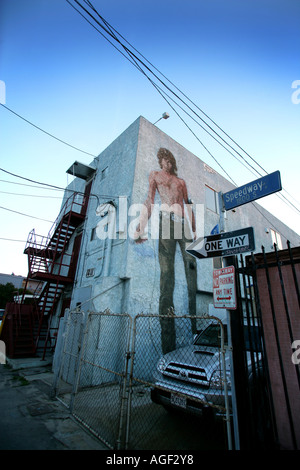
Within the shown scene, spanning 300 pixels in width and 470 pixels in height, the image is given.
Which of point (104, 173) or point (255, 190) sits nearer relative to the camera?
point (255, 190)

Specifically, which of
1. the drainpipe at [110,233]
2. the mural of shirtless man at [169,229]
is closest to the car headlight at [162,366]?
the mural of shirtless man at [169,229]

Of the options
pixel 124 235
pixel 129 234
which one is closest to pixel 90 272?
pixel 124 235

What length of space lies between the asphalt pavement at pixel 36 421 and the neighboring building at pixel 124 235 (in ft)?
7.82

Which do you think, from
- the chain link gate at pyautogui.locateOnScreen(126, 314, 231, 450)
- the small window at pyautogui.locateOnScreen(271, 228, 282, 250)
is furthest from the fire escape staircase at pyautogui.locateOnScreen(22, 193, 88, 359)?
the small window at pyautogui.locateOnScreen(271, 228, 282, 250)

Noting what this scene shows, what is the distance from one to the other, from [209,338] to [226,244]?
277cm

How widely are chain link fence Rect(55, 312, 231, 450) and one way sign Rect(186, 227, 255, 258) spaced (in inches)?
38.0

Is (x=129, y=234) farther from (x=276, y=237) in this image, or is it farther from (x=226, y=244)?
(x=276, y=237)

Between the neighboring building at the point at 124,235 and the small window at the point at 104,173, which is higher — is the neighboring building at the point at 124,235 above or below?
below

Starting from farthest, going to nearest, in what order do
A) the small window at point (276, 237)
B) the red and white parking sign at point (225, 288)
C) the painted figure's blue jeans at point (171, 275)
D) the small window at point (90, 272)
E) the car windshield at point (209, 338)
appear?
the small window at point (276, 237), the small window at point (90, 272), the painted figure's blue jeans at point (171, 275), the car windshield at point (209, 338), the red and white parking sign at point (225, 288)

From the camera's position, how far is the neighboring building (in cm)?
820

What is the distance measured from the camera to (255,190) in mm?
3525

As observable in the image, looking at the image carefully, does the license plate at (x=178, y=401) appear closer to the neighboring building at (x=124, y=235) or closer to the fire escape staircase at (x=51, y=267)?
the neighboring building at (x=124, y=235)

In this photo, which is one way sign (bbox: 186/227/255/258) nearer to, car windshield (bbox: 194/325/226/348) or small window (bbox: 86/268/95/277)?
car windshield (bbox: 194/325/226/348)

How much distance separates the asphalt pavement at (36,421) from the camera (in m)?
3.38
